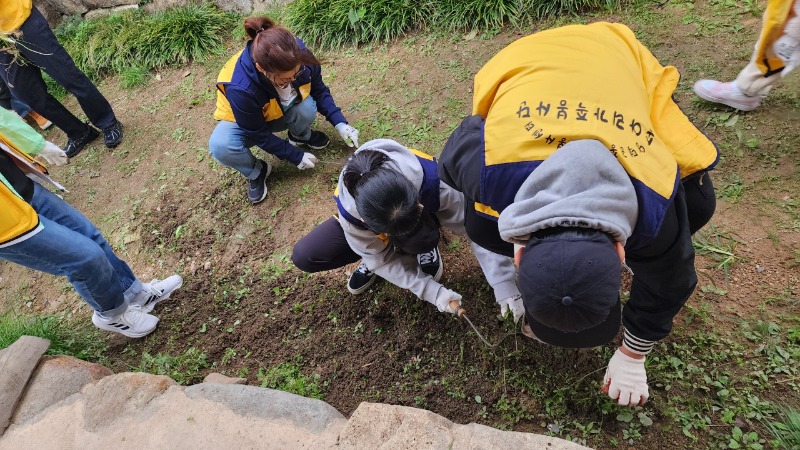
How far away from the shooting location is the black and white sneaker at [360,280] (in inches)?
98.7

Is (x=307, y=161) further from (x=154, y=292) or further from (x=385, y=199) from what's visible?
(x=385, y=199)

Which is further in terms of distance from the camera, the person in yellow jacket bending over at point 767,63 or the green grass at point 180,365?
the green grass at point 180,365

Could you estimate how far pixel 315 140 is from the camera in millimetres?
3500

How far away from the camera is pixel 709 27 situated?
3.15 meters

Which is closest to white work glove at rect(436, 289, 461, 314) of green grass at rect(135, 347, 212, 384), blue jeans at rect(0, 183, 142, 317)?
green grass at rect(135, 347, 212, 384)

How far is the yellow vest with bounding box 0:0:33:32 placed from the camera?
3.55 m

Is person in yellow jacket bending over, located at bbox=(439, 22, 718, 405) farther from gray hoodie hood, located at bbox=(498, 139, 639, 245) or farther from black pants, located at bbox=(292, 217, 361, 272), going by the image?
black pants, located at bbox=(292, 217, 361, 272)

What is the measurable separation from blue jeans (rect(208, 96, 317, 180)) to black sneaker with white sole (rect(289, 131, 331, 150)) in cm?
14

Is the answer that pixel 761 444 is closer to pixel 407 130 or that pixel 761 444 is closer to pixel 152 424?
pixel 152 424

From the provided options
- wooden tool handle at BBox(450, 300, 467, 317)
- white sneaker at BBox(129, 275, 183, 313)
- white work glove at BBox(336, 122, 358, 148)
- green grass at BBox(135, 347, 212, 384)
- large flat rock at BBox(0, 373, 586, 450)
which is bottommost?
green grass at BBox(135, 347, 212, 384)

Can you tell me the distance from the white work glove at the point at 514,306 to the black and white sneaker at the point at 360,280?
0.75 m

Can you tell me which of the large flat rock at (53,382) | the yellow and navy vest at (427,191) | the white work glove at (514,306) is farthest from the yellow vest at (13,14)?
the white work glove at (514,306)

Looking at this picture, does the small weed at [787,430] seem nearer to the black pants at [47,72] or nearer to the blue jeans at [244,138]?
the blue jeans at [244,138]

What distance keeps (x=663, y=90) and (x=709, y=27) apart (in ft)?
7.59
